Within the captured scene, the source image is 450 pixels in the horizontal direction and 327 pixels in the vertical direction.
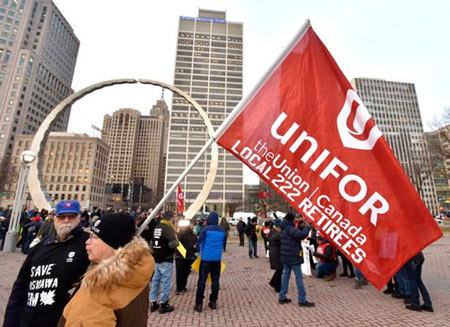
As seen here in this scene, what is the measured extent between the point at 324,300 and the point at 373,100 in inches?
5629

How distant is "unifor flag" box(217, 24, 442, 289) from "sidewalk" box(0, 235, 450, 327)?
294 cm

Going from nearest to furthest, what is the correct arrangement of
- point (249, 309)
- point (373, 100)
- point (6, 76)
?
point (249, 309) < point (6, 76) < point (373, 100)

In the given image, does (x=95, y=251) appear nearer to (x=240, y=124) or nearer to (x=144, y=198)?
(x=240, y=124)

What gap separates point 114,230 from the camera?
170 centimetres

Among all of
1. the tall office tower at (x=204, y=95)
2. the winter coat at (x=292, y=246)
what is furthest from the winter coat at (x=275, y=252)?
the tall office tower at (x=204, y=95)

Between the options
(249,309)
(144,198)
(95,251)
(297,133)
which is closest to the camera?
(95,251)

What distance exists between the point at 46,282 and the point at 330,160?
355 centimetres

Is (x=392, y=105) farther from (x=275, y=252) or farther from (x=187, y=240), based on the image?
(x=187, y=240)

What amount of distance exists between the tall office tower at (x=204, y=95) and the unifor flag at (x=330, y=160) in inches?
4080

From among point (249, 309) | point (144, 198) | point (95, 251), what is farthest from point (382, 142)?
point (144, 198)

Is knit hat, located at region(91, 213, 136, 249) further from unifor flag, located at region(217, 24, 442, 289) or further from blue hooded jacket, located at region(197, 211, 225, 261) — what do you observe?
blue hooded jacket, located at region(197, 211, 225, 261)

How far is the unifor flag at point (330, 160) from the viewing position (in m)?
2.78

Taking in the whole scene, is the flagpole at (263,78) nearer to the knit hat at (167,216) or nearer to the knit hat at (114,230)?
the knit hat at (114,230)

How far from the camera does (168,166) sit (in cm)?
11356
